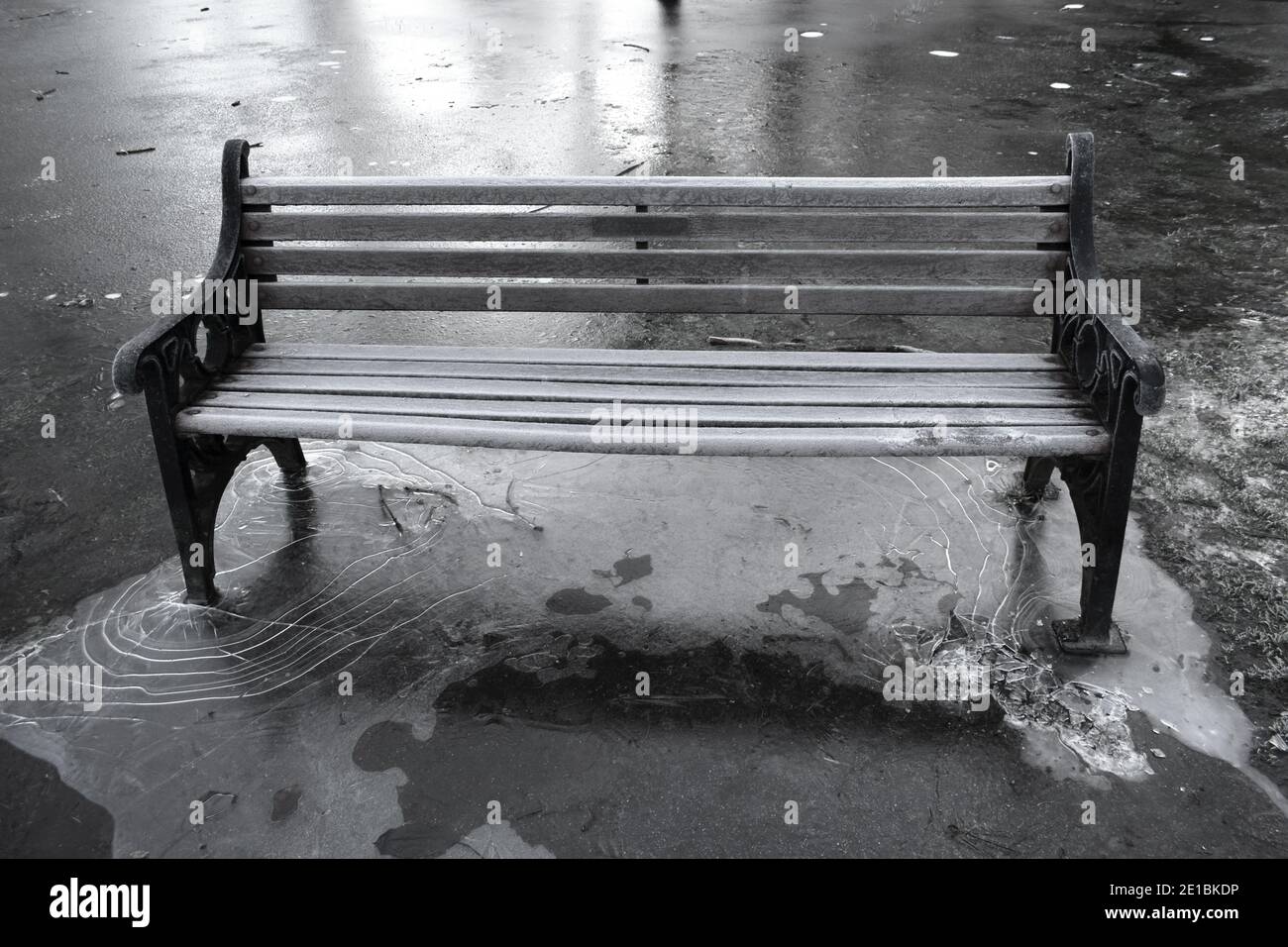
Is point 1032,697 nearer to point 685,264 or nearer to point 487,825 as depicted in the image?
point 487,825

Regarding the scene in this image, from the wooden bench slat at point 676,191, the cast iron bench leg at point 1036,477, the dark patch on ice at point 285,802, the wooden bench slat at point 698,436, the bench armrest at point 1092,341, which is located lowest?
the dark patch on ice at point 285,802

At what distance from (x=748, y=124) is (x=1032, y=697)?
577cm

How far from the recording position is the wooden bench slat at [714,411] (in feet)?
9.20

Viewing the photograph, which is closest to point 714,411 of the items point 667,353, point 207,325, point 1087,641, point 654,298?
point 667,353

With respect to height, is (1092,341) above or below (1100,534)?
above

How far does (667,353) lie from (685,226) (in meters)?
0.39

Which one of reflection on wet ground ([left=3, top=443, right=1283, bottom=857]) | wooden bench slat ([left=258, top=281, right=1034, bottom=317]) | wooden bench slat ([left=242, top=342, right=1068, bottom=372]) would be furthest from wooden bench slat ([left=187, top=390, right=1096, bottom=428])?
reflection on wet ground ([left=3, top=443, right=1283, bottom=857])

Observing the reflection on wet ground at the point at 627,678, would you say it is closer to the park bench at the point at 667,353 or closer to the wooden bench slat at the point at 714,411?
the park bench at the point at 667,353

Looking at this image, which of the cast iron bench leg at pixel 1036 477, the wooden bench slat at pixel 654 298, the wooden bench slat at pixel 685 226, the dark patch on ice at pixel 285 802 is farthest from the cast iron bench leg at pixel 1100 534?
the dark patch on ice at pixel 285 802

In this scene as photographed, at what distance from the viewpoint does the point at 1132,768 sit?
2.47 meters

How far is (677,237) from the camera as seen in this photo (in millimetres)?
3201

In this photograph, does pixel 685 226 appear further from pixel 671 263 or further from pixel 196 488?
pixel 196 488
